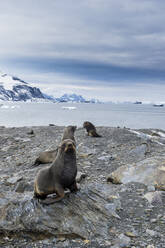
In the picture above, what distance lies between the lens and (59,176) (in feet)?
20.0

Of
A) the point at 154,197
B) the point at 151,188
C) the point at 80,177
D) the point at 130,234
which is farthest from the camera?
the point at 80,177

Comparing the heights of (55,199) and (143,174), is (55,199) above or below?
above

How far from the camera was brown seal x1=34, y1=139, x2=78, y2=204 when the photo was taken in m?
6.08

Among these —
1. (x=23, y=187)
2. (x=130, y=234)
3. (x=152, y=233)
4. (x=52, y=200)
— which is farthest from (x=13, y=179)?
(x=152, y=233)

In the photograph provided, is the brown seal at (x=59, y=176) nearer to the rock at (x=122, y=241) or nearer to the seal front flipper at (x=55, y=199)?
the seal front flipper at (x=55, y=199)

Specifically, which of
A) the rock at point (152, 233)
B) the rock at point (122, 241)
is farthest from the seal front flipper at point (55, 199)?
the rock at point (152, 233)

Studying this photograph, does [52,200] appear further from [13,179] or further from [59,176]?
[13,179]

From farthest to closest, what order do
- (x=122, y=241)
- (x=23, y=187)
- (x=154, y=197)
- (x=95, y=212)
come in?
(x=23, y=187), (x=154, y=197), (x=95, y=212), (x=122, y=241)

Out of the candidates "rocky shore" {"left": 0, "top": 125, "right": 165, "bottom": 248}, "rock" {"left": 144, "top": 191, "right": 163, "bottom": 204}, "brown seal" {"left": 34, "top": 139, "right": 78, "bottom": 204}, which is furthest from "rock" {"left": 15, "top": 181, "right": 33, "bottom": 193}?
"rock" {"left": 144, "top": 191, "right": 163, "bottom": 204}

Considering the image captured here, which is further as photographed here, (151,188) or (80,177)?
(80,177)

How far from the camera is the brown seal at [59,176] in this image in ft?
20.0

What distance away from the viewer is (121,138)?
1673 centimetres

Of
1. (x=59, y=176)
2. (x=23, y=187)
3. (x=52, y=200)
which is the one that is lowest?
(x=23, y=187)

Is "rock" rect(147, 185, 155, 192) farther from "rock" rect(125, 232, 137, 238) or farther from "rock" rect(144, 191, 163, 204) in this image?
"rock" rect(125, 232, 137, 238)
